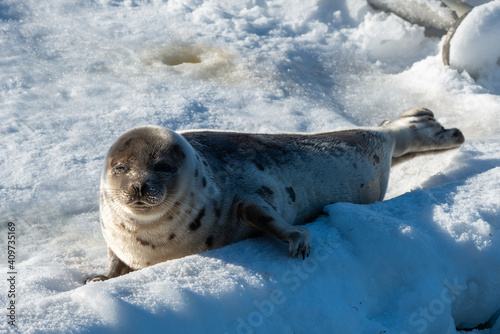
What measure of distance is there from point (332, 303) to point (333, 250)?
34 cm

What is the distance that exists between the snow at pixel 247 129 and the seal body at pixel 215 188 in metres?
0.20

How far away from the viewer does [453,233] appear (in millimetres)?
2699

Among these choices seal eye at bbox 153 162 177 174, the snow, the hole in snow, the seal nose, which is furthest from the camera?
the hole in snow

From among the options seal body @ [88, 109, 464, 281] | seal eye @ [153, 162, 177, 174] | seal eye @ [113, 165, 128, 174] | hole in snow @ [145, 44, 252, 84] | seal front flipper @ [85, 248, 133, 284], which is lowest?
hole in snow @ [145, 44, 252, 84]

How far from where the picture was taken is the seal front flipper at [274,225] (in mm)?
2439

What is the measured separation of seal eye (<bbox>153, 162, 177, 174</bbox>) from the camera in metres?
2.46

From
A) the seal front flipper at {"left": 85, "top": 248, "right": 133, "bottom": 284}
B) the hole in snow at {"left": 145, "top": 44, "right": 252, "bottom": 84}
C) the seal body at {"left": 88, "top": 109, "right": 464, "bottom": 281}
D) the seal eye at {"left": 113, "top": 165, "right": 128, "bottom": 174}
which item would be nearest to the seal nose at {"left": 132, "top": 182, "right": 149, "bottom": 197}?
the seal body at {"left": 88, "top": 109, "right": 464, "bottom": 281}

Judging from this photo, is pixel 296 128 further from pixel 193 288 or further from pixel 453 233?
pixel 193 288

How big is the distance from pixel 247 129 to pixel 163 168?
198cm

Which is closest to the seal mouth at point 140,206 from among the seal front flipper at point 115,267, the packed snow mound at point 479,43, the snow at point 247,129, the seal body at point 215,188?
the seal body at point 215,188

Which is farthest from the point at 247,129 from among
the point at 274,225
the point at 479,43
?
the point at 479,43

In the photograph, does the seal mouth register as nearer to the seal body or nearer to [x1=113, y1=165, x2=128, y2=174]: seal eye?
the seal body

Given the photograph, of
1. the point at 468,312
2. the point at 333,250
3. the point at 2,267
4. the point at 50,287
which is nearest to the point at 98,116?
the point at 2,267

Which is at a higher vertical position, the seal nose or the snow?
the seal nose
